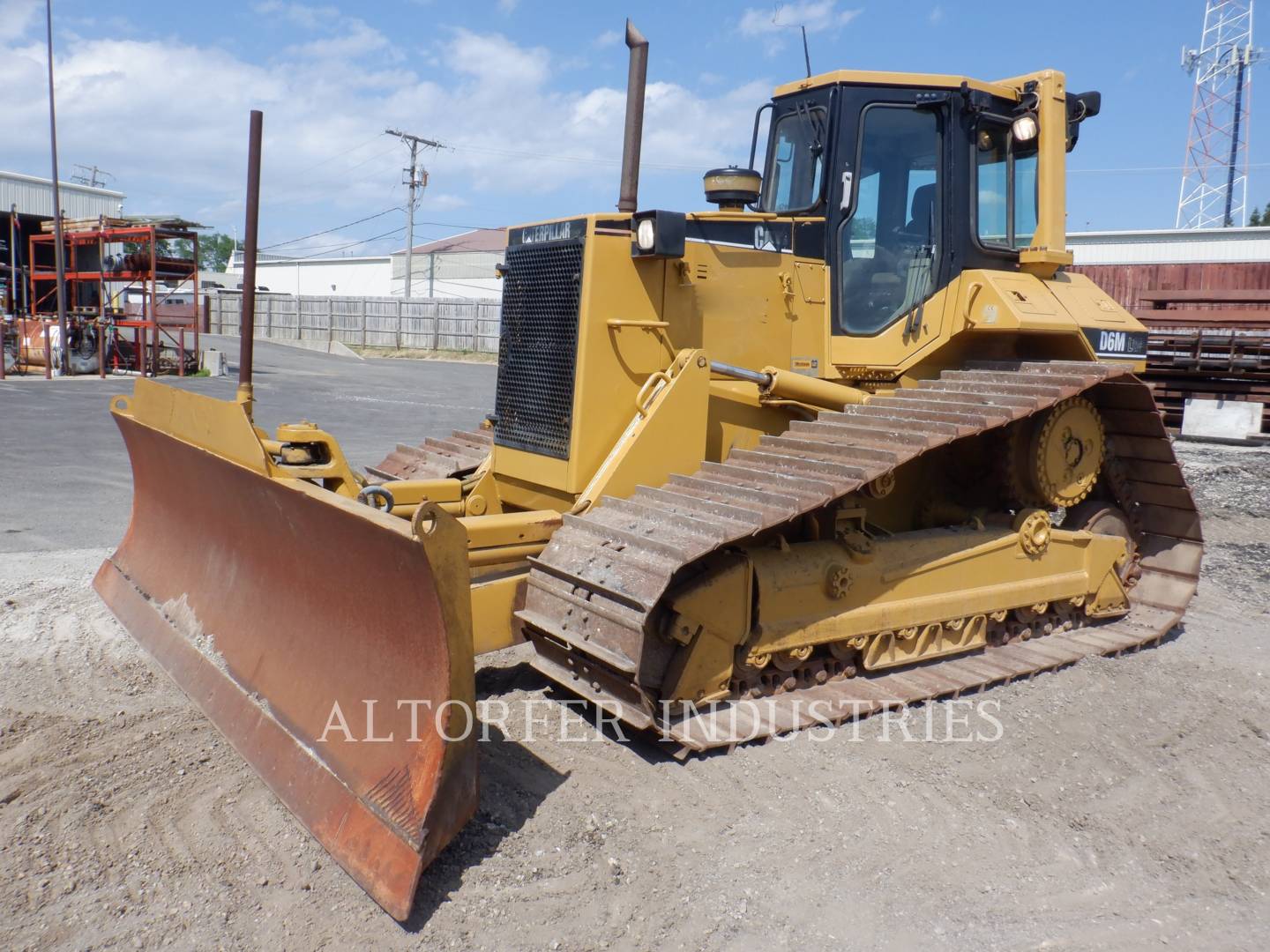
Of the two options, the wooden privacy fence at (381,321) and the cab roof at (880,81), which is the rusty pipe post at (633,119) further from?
the wooden privacy fence at (381,321)

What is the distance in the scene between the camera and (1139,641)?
238 inches

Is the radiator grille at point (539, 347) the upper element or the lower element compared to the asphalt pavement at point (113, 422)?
upper

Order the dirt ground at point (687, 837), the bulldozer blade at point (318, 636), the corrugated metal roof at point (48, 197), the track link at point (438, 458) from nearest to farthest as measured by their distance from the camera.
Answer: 1. the dirt ground at point (687, 837)
2. the bulldozer blade at point (318, 636)
3. the track link at point (438, 458)
4. the corrugated metal roof at point (48, 197)

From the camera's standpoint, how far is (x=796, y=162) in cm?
567

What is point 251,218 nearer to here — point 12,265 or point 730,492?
point 730,492

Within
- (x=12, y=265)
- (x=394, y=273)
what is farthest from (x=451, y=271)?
(x=12, y=265)

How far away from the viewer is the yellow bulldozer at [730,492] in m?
3.92

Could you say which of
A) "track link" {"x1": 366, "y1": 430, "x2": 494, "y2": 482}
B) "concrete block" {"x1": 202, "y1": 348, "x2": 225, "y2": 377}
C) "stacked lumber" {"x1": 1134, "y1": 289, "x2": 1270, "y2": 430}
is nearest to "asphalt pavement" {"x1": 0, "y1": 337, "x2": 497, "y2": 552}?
"concrete block" {"x1": 202, "y1": 348, "x2": 225, "y2": 377}

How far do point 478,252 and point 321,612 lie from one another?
198 ft

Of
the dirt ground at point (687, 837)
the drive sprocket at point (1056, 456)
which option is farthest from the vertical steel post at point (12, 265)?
the drive sprocket at point (1056, 456)

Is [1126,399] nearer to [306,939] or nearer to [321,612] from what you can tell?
[321,612]

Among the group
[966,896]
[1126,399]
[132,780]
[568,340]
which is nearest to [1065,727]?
[966,896]

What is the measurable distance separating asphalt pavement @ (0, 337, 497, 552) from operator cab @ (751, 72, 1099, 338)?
18.1 feet

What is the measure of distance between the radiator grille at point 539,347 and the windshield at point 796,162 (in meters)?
1.35
